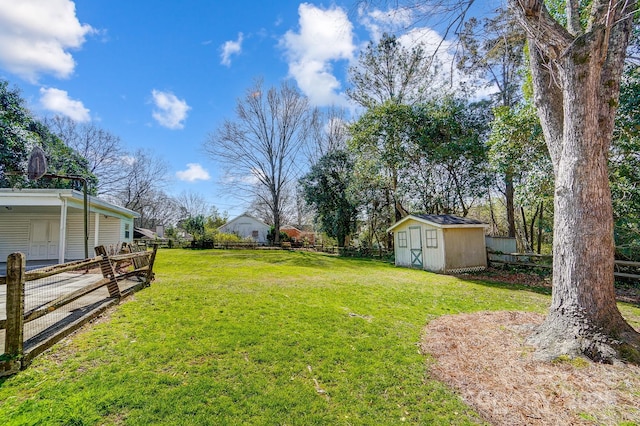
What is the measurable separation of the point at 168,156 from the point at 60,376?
37.4m

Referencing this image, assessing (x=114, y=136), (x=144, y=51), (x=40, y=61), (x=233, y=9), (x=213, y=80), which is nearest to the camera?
(x=233, y=9)

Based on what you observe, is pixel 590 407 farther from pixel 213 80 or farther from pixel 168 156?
pixel 168 156

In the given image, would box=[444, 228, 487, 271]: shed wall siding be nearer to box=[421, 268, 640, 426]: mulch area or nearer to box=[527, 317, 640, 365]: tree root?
box=[421, 268, 640, 426]: mulch area

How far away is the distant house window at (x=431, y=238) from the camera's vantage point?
13.2 m

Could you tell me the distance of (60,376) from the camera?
2916mm

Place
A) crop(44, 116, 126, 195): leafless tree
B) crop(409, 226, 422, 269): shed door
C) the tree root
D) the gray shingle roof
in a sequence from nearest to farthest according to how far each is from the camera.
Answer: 1. the tree root
2. the gray shingle roof
3. crop(409, 226, 422, 269): shed door
4. crop(44, 116, 126, 195): leafless tree

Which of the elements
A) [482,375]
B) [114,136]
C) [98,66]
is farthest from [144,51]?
[114,136]

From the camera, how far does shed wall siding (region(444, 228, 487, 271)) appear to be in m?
12.8

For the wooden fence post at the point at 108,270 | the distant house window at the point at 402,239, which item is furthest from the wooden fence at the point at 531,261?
the wooden fence post at the point at 108,270

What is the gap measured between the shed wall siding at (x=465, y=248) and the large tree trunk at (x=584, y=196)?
9.41m

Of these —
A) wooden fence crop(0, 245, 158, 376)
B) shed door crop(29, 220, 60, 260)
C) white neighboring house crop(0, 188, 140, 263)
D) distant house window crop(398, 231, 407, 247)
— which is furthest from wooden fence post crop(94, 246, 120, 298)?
distant house window crop(398, 231, 407, 247)

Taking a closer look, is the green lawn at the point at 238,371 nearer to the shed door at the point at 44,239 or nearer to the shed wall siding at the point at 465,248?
the shed wall siding at the point at 465,248

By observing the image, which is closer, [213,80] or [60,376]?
[60,376]

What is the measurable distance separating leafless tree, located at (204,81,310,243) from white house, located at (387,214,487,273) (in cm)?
1542
